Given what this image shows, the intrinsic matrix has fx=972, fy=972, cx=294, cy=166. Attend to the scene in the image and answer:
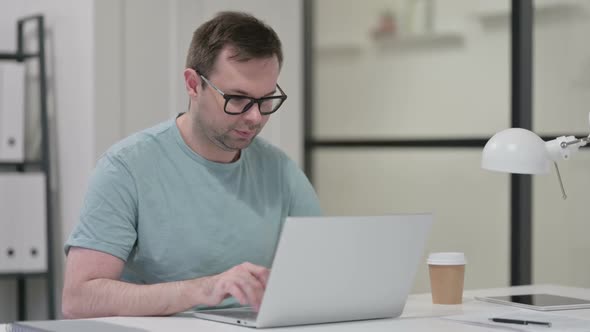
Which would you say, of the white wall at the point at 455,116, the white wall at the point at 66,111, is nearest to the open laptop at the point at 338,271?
the white wall at the point at 455,116

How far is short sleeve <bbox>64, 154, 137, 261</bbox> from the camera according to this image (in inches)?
76.5

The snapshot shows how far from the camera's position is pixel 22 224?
3291 mm

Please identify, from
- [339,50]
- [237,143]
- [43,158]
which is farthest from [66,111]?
[237,143]

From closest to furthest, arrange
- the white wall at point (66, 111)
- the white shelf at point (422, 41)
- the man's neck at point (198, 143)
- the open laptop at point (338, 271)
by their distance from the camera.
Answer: the open laptop at point (338, 271)
the man's neck at point (198, 143)
the white wall at point (66, 111)
the white shelf at point (422, 41)

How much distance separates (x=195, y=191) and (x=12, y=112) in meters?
1.42

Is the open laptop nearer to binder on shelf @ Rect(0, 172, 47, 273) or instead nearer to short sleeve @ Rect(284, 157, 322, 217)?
short sleeve @ Rect(284, 157, 322, 217)

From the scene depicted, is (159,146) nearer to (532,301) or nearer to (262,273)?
(262,273)

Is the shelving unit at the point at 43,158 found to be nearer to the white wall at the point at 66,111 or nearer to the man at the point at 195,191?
the white wall at the point at 66,111

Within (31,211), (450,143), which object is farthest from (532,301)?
(31,211)

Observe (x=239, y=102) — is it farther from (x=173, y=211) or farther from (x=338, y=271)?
(x=338, y=271)

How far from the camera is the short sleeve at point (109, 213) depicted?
1.94m

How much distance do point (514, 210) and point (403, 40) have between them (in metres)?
0.79

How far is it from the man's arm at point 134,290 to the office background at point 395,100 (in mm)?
1326

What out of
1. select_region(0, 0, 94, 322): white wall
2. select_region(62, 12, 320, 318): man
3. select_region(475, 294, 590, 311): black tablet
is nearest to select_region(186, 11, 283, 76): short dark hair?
select_region(62, 12, 320, 318): man
